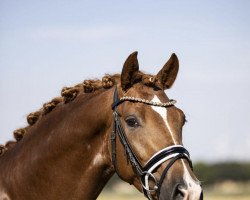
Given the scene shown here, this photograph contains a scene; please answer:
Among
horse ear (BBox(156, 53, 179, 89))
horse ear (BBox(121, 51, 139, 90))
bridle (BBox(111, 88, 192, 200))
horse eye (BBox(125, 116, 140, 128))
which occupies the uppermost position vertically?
horse ear (BBox(121, 51, 139, 90))

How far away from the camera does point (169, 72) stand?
6836mm

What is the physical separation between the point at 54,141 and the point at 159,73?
155 centimetres

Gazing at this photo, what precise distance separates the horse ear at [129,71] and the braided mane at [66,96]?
4.8 inches

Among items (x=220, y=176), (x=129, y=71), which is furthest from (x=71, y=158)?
(x=220, y=176)

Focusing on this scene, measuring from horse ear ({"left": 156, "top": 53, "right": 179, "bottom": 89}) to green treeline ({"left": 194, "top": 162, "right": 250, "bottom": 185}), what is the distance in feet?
209

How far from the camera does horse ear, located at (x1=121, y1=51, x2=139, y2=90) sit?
21.1 ft

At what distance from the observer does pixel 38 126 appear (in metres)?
7.02

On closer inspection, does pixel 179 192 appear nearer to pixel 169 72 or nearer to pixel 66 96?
pixel 169 72

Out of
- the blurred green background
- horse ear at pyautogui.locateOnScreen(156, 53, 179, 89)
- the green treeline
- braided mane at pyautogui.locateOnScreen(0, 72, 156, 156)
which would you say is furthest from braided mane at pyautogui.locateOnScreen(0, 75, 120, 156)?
the green treeline

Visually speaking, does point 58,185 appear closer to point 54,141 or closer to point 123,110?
point 54,141

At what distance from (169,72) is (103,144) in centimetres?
125

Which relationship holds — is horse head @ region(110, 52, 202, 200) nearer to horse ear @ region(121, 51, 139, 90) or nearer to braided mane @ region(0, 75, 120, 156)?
horse ear @ region(121, 51, 139, 90)

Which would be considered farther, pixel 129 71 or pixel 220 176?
pixel 220 176

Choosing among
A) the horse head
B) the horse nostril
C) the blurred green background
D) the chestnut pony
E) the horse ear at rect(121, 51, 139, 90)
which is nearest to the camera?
the horse nostril
